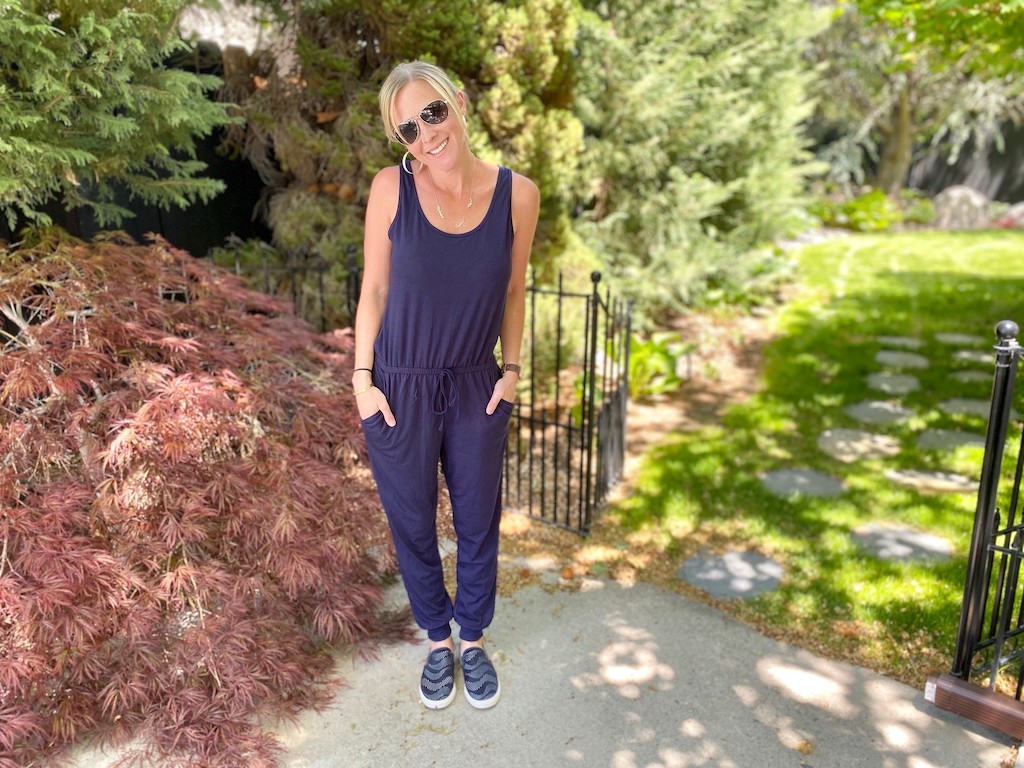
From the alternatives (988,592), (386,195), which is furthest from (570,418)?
(386,195)

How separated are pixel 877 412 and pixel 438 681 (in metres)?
4.28

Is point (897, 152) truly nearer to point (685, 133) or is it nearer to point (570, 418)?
point (685, 133)

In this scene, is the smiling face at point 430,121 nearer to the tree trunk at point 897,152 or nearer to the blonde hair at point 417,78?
the blonde hair at point 417,78

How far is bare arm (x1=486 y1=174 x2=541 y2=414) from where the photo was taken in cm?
225

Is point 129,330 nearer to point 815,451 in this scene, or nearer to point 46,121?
point 46,121

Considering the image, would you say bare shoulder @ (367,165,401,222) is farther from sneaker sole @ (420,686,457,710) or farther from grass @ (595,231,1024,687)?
grass @ (595,231,1024,687)

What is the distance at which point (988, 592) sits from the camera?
2504mm

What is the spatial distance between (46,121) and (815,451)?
459cm

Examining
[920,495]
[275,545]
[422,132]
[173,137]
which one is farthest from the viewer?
[920,495]

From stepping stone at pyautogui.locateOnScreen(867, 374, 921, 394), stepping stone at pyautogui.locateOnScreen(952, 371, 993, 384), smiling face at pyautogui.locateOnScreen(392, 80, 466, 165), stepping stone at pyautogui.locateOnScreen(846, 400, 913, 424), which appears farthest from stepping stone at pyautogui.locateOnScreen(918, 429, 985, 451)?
smiling face at pyautogui.locateOnScreen(392, 80, 466, 165)

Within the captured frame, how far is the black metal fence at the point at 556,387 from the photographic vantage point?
385 centimetres

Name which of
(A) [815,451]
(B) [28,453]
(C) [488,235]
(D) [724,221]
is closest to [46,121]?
(B) [28,453]

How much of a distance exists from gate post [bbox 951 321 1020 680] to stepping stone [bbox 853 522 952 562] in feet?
3.29

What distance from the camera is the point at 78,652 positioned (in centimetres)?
213
